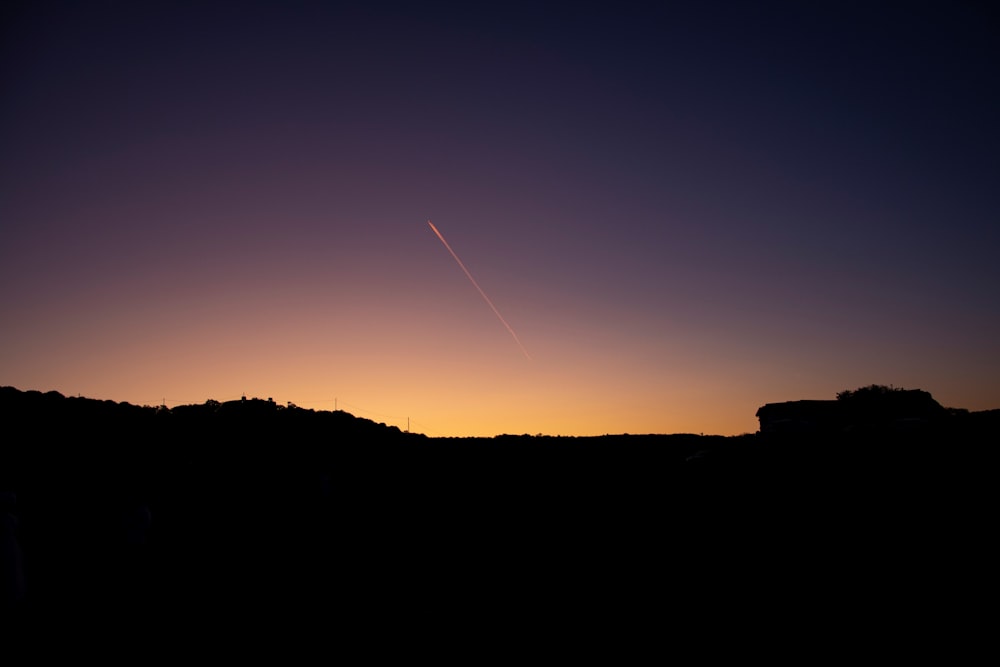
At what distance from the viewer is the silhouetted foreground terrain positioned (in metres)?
11.4

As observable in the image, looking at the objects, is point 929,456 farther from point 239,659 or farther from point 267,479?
point 267,479

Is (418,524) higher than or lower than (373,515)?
lower

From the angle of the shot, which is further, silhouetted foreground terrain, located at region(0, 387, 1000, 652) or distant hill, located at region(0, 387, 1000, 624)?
distant hill, located at region(0, 387, 1000, 624)

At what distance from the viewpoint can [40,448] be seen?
1445cm

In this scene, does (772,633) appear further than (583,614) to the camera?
No

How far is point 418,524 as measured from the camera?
784 inches

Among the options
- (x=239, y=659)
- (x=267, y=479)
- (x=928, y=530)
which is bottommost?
(x=239, y=659)

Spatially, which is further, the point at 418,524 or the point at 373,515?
the point at 373,515

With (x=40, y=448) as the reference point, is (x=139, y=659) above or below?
below

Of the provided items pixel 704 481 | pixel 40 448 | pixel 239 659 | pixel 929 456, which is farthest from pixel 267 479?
pixel 929 456

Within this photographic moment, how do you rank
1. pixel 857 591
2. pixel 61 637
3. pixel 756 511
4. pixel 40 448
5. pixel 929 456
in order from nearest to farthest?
pixel 61 637, pixel 857 591, pixel 40 448, pixel 756 511, pixel 929 456

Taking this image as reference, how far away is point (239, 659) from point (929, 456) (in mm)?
21730

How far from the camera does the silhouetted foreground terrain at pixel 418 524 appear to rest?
11406 millimetres

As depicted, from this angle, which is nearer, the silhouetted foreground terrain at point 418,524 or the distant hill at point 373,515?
the silhouetted foreground terrain at point 418,524
